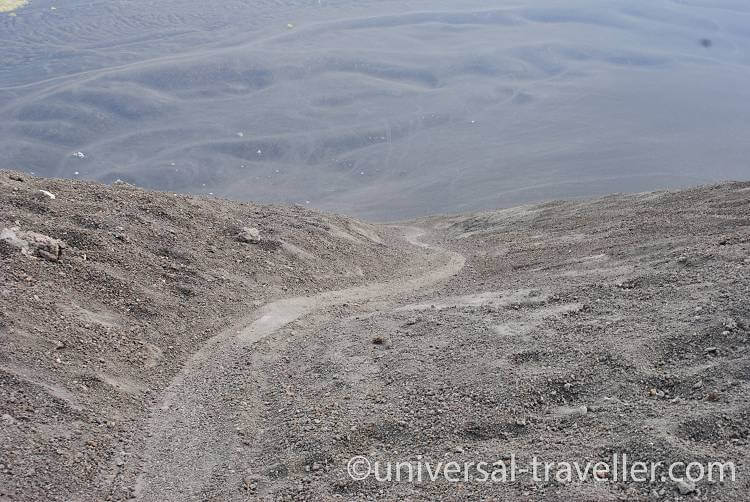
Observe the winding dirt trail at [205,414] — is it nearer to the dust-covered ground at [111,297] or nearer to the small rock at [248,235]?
the dust-covered ground at [111,297]

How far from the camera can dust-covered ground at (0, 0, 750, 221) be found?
1276 inches

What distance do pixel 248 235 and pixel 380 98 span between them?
25629 millimetres

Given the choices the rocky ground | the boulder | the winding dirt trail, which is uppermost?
the boulder

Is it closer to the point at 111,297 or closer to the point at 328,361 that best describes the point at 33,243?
the point at 111,297

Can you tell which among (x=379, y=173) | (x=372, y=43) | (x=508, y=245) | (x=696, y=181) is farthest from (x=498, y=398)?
(x=372, y=43)

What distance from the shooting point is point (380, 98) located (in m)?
39.2

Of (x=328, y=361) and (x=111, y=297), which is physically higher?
(x=111, y=297)

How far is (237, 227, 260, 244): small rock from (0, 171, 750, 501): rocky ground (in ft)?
0.15

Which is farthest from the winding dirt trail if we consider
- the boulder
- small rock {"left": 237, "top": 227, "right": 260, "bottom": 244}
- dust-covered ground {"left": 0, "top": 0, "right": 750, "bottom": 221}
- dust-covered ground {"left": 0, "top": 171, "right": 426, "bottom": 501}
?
dust-covered ground {"left": 0, "top": 0, "right": 750, "bottom": 221}

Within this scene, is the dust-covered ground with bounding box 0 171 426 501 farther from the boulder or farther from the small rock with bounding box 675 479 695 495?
the small rock with bounding box 675 479 695 495

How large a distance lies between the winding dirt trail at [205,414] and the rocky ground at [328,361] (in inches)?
1.6

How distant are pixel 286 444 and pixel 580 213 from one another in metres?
16.4

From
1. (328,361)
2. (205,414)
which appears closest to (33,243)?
(205,414)

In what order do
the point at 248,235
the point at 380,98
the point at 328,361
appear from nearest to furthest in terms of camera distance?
the point at 328,361
the point at 248,235
the point at 380,98
